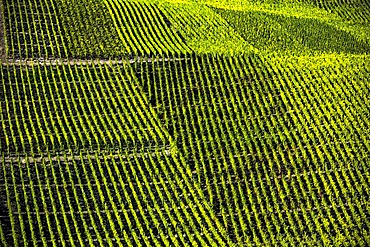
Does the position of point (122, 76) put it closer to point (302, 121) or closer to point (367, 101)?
point (302, 121)

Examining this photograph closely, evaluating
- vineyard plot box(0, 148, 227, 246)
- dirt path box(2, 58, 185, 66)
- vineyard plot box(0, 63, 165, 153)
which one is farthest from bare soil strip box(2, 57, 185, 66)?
vineyard plot box(0, 148, 227, 246)

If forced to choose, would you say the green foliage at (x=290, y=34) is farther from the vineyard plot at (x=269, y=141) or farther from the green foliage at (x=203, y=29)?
the vineyard plot at (x=269, y=141)

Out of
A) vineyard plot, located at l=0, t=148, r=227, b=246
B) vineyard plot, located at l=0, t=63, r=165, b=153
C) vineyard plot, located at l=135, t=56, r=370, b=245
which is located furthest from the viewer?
vineyard plot, located at l=0, t=63, r=165, b=153

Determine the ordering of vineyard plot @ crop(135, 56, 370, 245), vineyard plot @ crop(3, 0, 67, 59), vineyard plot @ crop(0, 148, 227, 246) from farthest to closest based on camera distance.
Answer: vineyard plot @ crop(3, 0, 67, 59) → vineyard plot @ crop(135, 56, 370, 245) → vineyard plot @ crop(0, 148, 227, 246)

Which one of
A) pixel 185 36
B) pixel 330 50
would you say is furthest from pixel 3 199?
pixel 330 50

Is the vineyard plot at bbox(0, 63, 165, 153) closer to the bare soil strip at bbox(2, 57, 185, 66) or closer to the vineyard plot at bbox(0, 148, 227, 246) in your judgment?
the bare soil strip at bbox(2, 57, 185, 66)

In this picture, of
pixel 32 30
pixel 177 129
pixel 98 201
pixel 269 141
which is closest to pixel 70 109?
pixel 177 129

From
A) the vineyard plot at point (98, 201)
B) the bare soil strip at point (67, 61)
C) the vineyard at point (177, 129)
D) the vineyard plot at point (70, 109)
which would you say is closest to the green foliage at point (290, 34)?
the vineyard at point (177, 129)

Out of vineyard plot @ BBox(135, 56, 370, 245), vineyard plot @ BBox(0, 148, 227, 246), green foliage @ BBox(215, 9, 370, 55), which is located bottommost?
green foliage @ BBox(215, 9, 370, 55)
